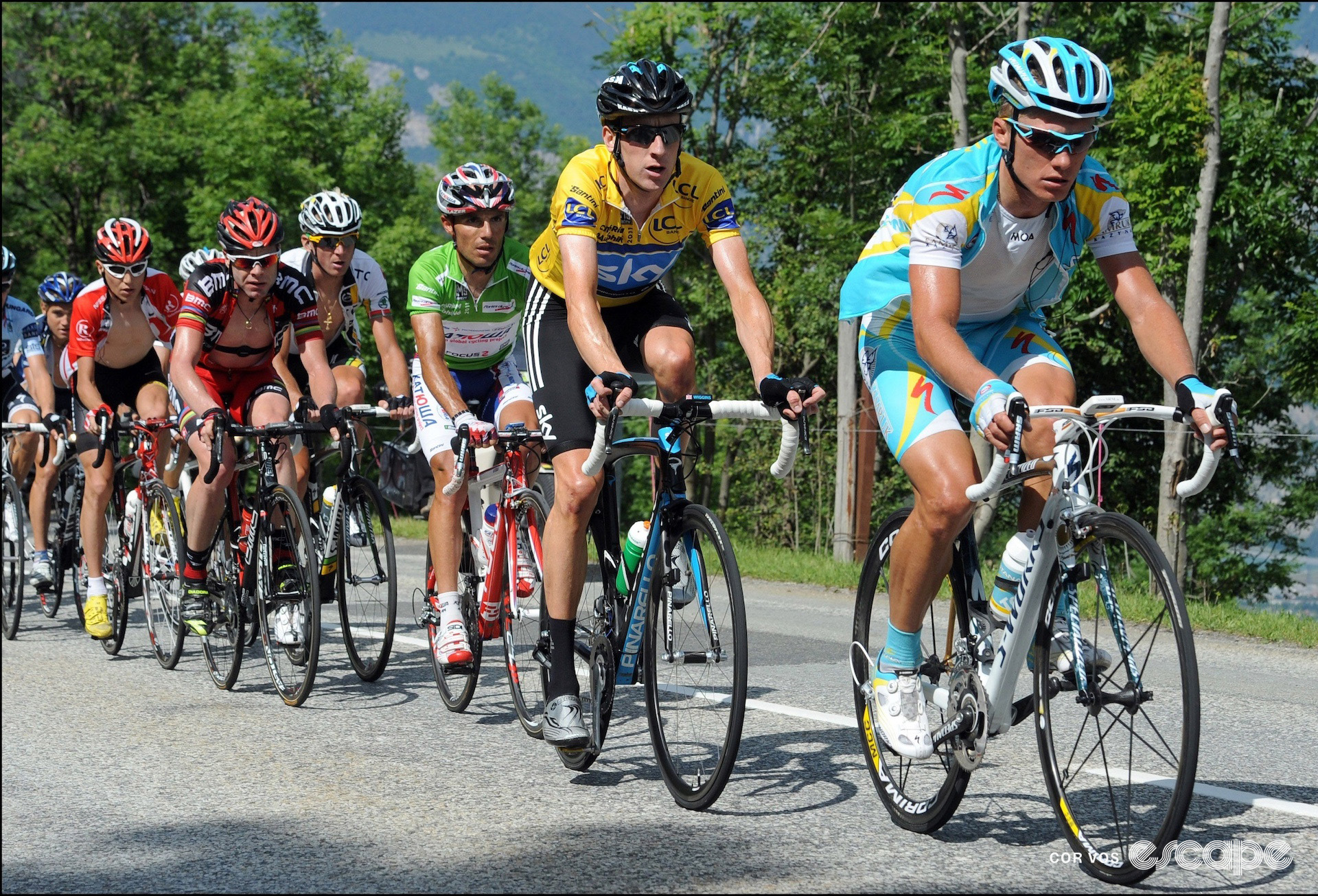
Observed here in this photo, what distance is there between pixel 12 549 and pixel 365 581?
13.3 feet

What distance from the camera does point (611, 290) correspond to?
5133 millimetres

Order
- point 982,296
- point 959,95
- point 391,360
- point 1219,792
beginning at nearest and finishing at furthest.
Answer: point 982,296
point 1219,792
point 391,360
point 959,95

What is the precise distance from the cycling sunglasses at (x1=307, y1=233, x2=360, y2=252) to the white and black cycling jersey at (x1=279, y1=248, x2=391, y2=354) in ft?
0.43

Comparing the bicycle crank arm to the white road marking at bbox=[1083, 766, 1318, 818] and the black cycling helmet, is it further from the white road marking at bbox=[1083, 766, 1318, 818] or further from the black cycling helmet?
the black cycling helmet

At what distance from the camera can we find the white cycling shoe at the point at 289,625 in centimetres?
665

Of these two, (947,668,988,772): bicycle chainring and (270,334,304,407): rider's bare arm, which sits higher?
(270,334,304,407): rider's bare arm

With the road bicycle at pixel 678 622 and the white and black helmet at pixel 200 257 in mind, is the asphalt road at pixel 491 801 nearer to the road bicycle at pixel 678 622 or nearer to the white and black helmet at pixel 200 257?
the road bicycle at pixel 678 622

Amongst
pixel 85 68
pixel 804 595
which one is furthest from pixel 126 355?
pixel 85 68

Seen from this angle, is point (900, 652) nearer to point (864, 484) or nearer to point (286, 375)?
point (286, 375)

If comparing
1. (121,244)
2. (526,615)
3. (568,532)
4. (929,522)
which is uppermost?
(121,244)

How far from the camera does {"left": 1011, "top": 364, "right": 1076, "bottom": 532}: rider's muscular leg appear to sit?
13.1 feet

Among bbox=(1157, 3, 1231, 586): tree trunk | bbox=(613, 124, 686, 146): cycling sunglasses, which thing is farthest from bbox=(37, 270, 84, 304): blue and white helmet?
bbox=(1157, 3, 1231, 586): tree trunk

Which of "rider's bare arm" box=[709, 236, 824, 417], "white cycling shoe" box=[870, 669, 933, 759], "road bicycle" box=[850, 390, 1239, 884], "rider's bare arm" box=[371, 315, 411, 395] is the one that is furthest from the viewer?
"rider's bare arm" box=[371, 315, 411, 395]

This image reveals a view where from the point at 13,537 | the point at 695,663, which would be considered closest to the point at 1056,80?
the point at 695,663
